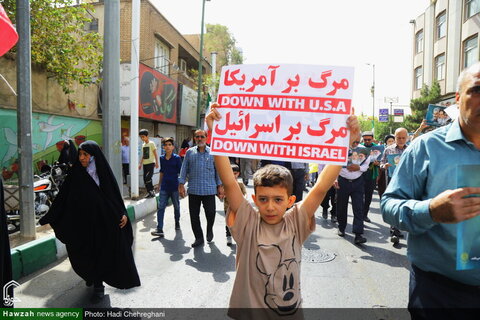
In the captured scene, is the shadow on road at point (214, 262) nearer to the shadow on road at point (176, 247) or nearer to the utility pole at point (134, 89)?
the shadow on road at point (176, 247)

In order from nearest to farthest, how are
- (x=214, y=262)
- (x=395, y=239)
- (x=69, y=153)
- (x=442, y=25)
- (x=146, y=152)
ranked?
(x=214, y=262), (x=395, y=239), (x=69, y=153), (x=146, y=152), (x=442, y=25)

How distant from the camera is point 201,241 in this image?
5727mm

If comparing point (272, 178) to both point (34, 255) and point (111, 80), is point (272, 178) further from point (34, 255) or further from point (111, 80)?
point (111, 80)

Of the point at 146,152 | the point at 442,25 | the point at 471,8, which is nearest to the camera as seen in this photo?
the point at 146,152

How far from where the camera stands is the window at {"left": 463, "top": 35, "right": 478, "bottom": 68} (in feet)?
70.1

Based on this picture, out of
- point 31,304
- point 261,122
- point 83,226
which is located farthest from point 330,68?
point 31,304

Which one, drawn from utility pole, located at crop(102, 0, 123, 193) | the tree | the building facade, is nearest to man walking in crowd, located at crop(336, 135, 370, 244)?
utility pole, located at crop(102, 0, 123, 193)

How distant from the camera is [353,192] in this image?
5.91 m

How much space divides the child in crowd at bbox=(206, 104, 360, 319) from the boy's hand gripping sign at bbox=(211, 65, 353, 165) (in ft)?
0.35

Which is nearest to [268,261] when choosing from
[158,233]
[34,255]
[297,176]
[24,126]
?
[34,255]

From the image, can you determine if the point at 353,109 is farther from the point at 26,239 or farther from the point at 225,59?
the point at 225,59

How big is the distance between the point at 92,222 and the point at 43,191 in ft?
11.8

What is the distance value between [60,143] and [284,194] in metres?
10.4

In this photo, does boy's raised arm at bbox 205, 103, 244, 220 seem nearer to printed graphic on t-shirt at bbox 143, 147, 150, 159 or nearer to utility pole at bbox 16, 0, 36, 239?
utility pole at bbox 16, 0, 36, 239
